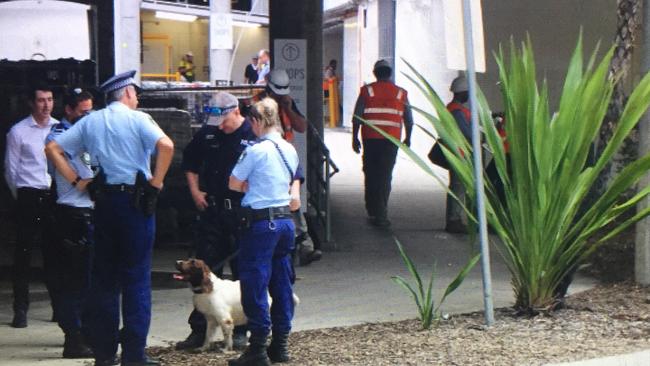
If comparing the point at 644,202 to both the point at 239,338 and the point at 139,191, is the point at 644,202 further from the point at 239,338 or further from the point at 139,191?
the point at 139,191

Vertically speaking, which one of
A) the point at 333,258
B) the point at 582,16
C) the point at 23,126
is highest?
the point at 582,16

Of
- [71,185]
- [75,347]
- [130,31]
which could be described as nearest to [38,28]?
[130,31]

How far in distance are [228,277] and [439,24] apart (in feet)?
50.6

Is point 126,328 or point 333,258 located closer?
point 126,328

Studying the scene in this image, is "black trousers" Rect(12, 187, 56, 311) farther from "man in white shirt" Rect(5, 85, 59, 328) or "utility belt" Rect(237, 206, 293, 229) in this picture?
"utility belt" Rect(237, 206, 293, 229)

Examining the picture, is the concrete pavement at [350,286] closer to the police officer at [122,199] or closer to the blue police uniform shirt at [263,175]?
the police officer at [122,199]

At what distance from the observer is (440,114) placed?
9.80 m

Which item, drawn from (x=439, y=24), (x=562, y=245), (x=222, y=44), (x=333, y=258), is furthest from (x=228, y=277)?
(x=222, y=44)

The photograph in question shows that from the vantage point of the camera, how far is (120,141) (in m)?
7.99

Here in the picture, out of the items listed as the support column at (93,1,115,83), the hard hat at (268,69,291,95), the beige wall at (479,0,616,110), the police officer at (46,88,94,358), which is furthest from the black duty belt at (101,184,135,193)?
the beige wall at (479,0,616,110)

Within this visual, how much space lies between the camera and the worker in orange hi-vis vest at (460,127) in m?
14.4

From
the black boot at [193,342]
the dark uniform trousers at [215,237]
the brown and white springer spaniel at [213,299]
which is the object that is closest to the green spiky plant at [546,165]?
the dark uniform trousers at [215,237]

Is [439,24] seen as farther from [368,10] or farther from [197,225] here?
[197,225]

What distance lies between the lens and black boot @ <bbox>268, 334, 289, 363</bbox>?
337 inches
